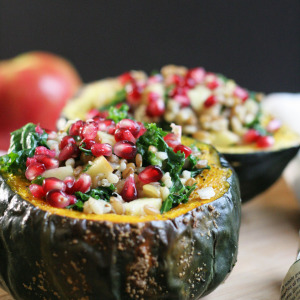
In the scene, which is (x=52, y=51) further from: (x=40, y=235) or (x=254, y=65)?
(x=40, y=235)

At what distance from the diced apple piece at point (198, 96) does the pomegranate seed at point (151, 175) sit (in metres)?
1.54

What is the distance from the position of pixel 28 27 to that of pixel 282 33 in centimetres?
365

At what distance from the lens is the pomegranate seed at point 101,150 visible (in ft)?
8.12

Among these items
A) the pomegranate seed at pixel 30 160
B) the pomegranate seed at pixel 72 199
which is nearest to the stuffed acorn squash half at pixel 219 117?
the pomegranate seed at pixel 30 160

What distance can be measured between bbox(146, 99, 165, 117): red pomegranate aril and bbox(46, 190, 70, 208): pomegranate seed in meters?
1.63

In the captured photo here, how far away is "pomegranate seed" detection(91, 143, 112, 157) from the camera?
8.12 feet

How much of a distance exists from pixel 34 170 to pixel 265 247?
68.5 inches

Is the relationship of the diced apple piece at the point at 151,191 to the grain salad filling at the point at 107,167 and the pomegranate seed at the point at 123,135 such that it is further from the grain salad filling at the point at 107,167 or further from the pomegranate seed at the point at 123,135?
the pomegranate seed at the point at 123,135

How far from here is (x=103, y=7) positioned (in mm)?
7512

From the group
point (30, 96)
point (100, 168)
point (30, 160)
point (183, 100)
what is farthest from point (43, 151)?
point (30, 96)

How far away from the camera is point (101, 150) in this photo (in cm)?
247

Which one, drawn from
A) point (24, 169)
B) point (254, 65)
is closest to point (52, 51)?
point (254, 65)

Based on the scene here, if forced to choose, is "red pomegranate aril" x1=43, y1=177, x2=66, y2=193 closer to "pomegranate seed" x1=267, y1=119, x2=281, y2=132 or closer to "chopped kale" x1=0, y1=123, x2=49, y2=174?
"chopped kale" x1=0, y1=123, x2=49, y2=174

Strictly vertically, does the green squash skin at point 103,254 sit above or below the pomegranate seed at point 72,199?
below
